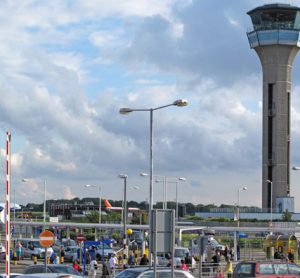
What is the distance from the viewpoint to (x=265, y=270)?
3238 cm

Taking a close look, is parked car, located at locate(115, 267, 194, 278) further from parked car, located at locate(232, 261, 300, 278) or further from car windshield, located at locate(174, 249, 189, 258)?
car windshield, located at locate(174, 249, 189, 258)

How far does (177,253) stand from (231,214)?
90.1 meters

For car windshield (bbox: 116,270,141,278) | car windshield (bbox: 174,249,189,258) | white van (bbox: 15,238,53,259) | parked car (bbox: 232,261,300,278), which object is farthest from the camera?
white van (bbox: 15,238,53,259)

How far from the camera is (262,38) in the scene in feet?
405

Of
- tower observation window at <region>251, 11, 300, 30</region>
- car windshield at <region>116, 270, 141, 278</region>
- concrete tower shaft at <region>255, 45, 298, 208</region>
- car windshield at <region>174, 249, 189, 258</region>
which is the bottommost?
car windshield at <region>174, 249, 189, 258</region>

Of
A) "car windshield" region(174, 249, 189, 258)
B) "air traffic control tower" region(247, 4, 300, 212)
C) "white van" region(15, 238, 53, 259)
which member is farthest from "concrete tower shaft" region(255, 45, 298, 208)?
"car windshield" region(174, 249, 189, 258)

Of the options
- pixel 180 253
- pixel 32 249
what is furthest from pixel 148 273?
pixel 32 249

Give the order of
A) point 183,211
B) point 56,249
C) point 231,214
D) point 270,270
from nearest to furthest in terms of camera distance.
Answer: point 270,270
point 56,249
point 231,214
point 183,211

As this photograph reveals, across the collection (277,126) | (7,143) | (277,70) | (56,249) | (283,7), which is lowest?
(56,249)

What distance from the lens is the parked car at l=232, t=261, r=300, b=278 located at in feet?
105

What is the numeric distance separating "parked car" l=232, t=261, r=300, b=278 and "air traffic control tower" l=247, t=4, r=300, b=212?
9275 centimetres

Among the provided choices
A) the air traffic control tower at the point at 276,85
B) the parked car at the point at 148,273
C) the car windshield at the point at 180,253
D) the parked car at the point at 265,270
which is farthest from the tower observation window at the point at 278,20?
the parked car at the point at 148,273

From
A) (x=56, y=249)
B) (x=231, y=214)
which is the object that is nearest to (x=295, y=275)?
(x=56, y=249)

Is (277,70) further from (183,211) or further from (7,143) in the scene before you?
(7,143)
